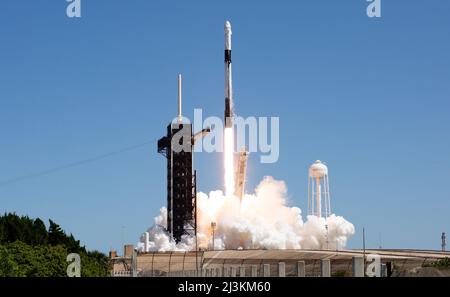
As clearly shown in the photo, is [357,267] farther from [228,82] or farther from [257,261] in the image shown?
[228,82]

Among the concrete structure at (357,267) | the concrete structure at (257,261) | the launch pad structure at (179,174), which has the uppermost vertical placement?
the launch pad structure at (179,174)

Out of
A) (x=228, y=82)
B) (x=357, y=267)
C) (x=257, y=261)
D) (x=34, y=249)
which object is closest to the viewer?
(x=357, y=267)

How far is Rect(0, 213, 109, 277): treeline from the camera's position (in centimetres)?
11785

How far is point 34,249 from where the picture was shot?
132 m

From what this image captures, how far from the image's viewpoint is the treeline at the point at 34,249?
118 meters

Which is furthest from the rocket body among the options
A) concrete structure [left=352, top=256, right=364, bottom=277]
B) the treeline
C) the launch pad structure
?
concrete structure [left=352, top=256, right=364, bottom=277]

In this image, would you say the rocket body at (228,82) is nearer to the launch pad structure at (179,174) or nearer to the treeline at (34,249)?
the launch pad structure at (179,174)

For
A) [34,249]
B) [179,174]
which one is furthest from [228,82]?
[34,249]

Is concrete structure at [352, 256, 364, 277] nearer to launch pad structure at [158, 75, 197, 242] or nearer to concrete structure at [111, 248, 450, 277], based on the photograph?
concrete structure at [111, 248, 450, 277]

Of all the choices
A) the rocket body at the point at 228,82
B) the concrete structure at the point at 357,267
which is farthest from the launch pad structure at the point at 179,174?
the concrete structure at the point at 357,267

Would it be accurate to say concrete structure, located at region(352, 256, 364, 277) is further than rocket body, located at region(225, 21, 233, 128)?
No

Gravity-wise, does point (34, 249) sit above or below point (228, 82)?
below

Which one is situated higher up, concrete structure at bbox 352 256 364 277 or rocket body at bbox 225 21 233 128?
rocket body at bbox 225 21 233 128

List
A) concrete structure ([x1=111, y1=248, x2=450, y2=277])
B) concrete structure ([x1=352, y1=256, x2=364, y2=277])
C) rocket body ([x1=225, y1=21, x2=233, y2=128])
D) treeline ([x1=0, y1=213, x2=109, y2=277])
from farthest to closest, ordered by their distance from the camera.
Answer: rocket body ([x1=225, y1=21, x2=233, y2=128]) < concrete structure ([x1=111, y1=248, x2=450, y2=277]) < treeline ([x1=0, y1=213, x2=109, y2=277]) < concrete structure ([x1=352, y1=256, x2=364, y2=277])
